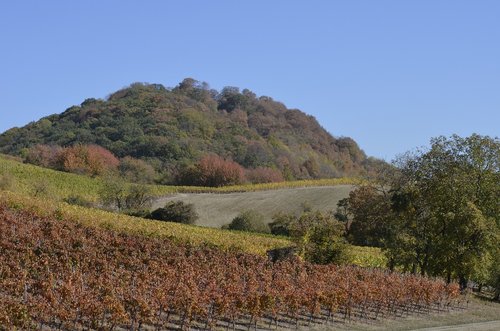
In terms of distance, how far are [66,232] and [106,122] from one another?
114272mm

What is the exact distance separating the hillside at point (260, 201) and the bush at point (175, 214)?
7.29 meters

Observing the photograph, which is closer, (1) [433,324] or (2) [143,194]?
(1) [433,324]

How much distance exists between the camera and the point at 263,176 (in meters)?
121

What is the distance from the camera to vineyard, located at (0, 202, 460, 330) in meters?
17.9

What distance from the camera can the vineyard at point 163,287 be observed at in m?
17.9

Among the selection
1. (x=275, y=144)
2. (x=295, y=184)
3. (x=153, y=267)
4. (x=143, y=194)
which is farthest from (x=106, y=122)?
→ (x=153, y=267)

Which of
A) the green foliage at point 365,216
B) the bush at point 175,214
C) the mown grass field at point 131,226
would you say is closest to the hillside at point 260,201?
the bush at point 175,214

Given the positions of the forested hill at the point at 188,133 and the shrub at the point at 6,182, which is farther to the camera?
the forested hill at the point at 188,133

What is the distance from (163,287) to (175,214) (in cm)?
4578

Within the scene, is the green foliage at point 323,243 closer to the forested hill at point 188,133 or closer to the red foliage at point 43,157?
the red foliage at point 43,157

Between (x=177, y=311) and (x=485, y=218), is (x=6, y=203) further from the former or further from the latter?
(x=485, y=218)

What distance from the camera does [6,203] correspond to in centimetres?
4006

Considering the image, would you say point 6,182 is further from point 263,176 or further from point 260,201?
point 263,176

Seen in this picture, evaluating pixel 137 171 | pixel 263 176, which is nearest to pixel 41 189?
pixel 137 171
